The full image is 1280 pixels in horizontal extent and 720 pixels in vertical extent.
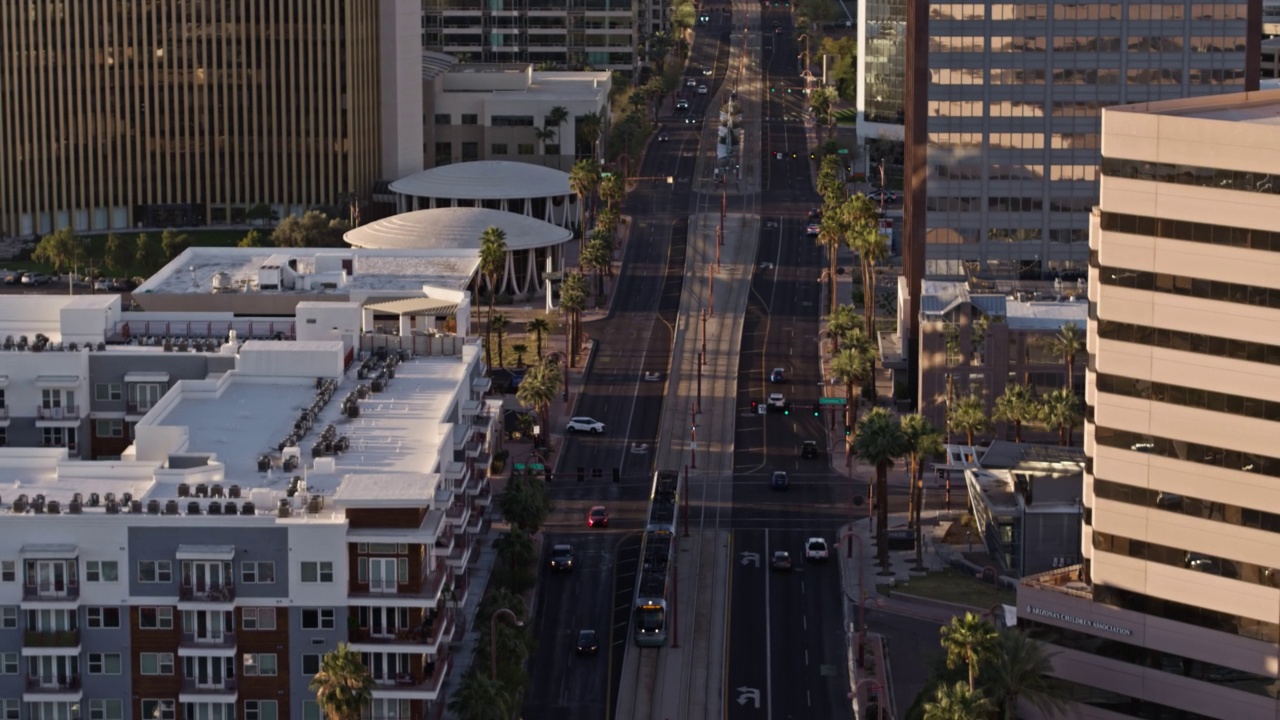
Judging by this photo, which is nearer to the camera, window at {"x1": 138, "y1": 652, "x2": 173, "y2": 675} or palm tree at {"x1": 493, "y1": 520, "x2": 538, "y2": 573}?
window at {"x1": 138, "y1": 652, "x2": 173, "y2": 675}

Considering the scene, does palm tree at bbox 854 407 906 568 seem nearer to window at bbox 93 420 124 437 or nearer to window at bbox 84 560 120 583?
window at bbox 93 420 124 437

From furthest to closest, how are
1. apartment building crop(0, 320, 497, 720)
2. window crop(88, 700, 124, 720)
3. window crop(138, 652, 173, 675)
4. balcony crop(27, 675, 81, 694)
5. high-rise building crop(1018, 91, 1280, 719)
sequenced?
window crop(88, 700, 124, 720) < window crop(138, 652, 173, 675) < balcony crop(27, 675, 81, 694) < apartment building crop(0, 320, 497, 720) < high-rise building crop(1018, 91, 1280, 719)

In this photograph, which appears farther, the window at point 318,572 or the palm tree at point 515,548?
the palm tree at point 515,548

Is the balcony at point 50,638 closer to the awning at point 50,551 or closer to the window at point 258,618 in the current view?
the awning at point 50,551

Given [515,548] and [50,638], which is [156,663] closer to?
[50,638]

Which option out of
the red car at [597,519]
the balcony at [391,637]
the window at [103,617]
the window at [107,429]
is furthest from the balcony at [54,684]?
the red car at [597,519]

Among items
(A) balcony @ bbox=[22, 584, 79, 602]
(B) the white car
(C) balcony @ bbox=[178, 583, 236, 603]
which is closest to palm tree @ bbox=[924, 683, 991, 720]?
(C) balcony @ bbox=[178, 583, 236, 603]
